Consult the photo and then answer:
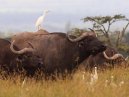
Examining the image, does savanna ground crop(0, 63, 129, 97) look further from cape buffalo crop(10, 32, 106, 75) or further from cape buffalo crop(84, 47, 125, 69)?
cape buffalo crop(84, 47, 125, 69)

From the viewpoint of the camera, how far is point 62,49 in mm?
15383

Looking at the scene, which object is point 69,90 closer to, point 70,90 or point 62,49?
point 70,90

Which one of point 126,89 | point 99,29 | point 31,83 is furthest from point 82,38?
point 99,29

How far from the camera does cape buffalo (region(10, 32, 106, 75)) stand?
14995mm

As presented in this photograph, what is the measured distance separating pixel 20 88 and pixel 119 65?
663 centimetres

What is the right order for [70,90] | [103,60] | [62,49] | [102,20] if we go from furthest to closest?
[102,20]
[103,60]
[62,49]
[70,90]

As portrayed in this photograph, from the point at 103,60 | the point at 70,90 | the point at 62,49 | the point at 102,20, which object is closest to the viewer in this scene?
the point at 70,90

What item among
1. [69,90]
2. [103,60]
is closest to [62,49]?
[103,60]

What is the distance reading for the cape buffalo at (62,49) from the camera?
49.2 ft

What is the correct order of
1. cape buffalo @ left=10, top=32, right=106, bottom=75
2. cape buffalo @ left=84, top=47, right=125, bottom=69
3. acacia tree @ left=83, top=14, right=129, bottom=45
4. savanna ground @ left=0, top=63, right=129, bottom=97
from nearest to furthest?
savanna ground @ left=0, top=63, right=129, bottom=97, cape buffalo @ left=10, top=32, right=106, bottom=75, cape buffalo @ left=84, top=47, right=125, bottom=69, acacia tree @ left=83, top=14, right=129, bottom=45

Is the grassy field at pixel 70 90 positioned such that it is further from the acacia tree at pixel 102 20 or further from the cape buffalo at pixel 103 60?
the acacia tree at pixel 102 20

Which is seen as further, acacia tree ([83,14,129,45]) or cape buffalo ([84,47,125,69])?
acacia tree ([83,14,129,45])

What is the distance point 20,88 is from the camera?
10.8 metres

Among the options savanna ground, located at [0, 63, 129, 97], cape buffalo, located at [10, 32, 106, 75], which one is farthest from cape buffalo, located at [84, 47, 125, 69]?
savanna ground, located at [0, 63, 129, 97]
